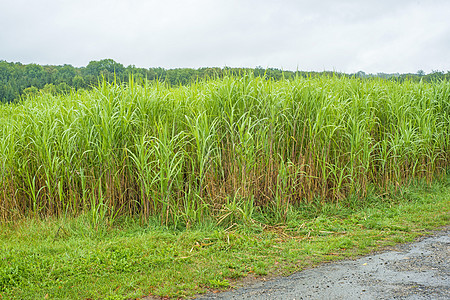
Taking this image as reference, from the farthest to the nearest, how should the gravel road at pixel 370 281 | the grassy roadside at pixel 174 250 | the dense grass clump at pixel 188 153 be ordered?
1. the dense grass clump at pixel 188 153
2. the grassy roadside at pixel 174 250
3. the gravel road at pixel 370 281

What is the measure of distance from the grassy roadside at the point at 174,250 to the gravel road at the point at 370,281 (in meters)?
0.21

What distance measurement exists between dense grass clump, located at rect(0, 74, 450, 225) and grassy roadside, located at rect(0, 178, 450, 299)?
266 mm

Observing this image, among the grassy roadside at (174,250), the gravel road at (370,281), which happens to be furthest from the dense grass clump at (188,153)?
the gravel road at (370,281)

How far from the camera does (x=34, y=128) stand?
508 centimetres

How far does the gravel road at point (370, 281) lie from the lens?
2957 mm

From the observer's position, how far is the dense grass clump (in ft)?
14.9

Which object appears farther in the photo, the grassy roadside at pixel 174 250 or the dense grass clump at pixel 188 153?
the dense grass clump at pixel 188 153

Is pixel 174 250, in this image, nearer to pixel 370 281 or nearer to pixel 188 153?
pixel 188 153

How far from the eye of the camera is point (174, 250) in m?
3.83

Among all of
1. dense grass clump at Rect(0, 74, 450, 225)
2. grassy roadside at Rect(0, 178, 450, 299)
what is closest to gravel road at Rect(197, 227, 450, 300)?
grassy roadside at Rect(0, 178, 450, 299)

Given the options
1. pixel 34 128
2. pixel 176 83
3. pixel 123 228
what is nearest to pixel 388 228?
pixel 123 228

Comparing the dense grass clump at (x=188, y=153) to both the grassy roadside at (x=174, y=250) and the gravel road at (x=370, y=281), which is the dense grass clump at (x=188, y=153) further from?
the gravel road at (x=370, y=281)

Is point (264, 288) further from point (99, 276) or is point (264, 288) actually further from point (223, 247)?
point (99, 276)

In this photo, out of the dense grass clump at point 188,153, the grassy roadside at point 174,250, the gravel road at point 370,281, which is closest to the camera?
the gravel road at point 370,281
